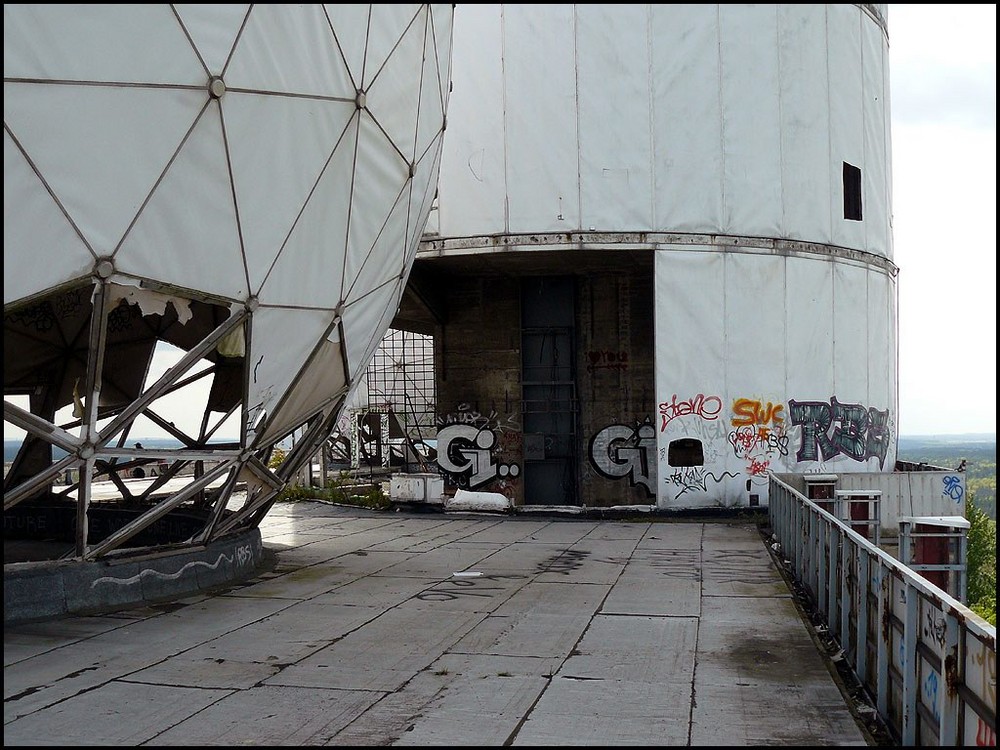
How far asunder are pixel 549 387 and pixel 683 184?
274 inches

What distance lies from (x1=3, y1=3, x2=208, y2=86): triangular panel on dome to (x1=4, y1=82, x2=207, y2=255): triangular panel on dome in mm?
117

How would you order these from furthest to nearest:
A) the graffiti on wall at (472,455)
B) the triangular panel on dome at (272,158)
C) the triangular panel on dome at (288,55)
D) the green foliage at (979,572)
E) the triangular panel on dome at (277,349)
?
the green foliage at (979,572) → the graffiti on wall at (472,455) → the triangular panel on dome at (277,349) → the triangular panel on dome at (272,158) → the triangular panel on dome at (288,55)

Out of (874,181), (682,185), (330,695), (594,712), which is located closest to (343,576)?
(330,695)

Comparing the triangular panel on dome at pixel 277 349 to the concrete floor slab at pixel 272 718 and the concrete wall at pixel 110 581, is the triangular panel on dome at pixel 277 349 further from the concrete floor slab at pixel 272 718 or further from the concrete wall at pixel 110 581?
the concrete floor slab at pixel 272 718

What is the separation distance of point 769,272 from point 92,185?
18.8 m

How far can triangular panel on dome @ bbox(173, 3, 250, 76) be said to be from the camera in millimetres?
10164

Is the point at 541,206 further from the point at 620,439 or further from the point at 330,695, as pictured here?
the point at 330,695

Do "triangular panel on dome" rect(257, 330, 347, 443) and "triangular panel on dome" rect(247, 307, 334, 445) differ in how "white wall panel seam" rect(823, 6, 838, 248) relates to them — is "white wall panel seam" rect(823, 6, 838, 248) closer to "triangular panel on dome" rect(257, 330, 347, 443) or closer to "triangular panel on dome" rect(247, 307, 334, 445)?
"triangular panel on dome" rect(257, 330, 347, 443)

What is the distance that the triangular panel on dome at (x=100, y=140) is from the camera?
9430 millimetres

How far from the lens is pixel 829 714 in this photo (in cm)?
775

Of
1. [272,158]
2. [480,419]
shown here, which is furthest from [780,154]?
[272,158]

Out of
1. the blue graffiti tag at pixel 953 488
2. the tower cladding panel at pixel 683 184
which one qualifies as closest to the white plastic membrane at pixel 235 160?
the tower cladding panel at pixel 683 184

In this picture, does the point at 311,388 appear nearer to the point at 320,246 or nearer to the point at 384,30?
the point at 320,246

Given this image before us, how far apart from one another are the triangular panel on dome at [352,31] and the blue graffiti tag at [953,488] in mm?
18536
